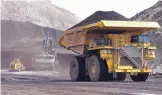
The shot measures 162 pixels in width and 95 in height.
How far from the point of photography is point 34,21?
217ft

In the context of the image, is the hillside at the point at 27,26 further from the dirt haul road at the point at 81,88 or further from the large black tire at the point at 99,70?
the dirt haul road at the point at 81,88

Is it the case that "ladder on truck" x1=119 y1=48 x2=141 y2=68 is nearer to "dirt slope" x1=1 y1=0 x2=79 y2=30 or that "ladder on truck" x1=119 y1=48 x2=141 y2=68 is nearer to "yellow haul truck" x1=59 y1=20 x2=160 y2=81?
"yellow haul truck" x1=59 y1=20 x2=160 y2=81

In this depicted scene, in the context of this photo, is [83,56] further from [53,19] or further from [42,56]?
[53,19]

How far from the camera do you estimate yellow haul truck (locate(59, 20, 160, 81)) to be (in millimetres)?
18188

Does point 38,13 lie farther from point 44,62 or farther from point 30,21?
point 44,62

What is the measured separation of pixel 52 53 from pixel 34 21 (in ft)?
87.4

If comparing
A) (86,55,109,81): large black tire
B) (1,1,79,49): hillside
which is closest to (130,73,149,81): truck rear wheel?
(86,55,109,81): large black tire

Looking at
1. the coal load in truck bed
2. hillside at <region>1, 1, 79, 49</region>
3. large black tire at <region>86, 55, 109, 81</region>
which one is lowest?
large black tire at <region>86, 55, 109, 81</region>

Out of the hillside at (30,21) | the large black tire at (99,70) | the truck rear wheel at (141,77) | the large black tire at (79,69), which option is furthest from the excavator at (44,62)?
the large black tire at (99,70)

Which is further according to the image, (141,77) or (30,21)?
(30,21)

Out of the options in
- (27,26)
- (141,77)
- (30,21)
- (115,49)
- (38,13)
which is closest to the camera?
(115,49)

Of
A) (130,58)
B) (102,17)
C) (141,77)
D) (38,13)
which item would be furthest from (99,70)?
(38,13)

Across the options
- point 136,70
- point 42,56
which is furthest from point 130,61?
point 42,56

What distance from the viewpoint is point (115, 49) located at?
18203 mm
